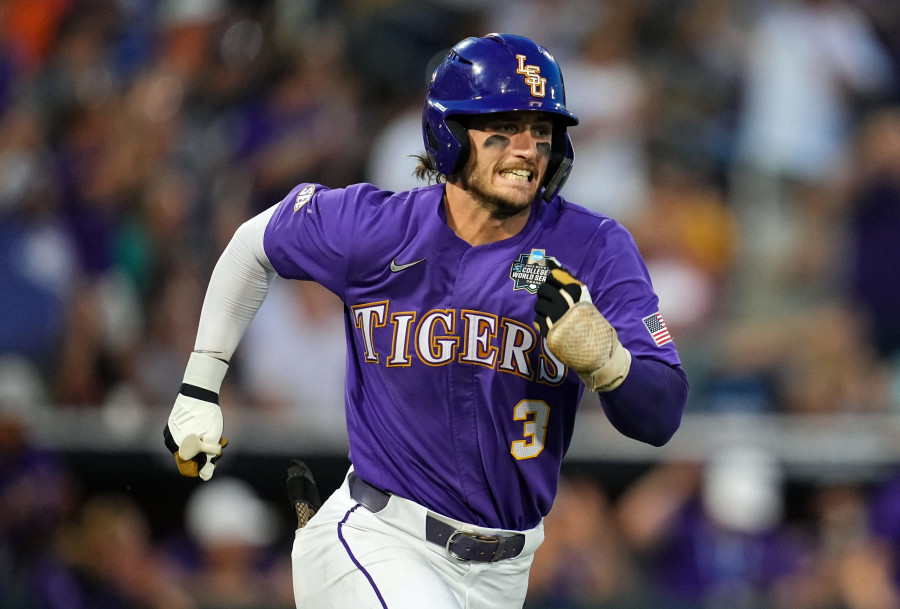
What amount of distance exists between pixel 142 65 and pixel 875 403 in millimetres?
5531

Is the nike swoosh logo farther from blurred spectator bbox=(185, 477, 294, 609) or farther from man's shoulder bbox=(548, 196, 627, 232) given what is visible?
blurred spectator bbox=(185, 477, 294, 609)

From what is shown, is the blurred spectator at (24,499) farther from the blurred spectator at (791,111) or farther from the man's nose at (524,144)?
the man's nose at (524,144)

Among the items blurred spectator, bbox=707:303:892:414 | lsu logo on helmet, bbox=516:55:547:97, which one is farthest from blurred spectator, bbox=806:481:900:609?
lsu logo on helmet, bbox=516:55:547:97

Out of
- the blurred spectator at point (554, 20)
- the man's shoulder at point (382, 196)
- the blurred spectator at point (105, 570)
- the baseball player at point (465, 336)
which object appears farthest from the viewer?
the blurred spectator at point (554, 20)

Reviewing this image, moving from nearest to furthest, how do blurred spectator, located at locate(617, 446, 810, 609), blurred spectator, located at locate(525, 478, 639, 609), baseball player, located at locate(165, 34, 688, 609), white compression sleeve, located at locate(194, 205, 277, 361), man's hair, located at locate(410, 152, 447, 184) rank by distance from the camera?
baseball player, located at locate(165, 34, 688, 609) < white compression sleeve, located at locate(194, 205, 277, 361) < man's hair, located at locate(410, 152, 447, 184) < blurred spectator, located at locate(525, 478, 639, 609) < blurred spectator, located at locate(617, 446, 810, 609)

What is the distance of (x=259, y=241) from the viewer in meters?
3.83

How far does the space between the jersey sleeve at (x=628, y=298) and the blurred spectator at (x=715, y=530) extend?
3814 millimetres

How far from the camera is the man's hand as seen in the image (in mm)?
3070

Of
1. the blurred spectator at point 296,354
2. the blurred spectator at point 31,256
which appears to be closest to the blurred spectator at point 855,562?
the blurred spectator at point 296,354

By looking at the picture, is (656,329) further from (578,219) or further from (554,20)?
(554,20)

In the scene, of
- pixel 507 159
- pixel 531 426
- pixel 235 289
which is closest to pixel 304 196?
pixel 235 289

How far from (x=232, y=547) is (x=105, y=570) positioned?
29.0 inches

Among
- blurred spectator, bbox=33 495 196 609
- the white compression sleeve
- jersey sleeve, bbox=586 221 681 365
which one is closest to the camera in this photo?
jersey sleeve, bbox=586 221 681 365

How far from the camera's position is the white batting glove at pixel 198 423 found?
12.5 feet
